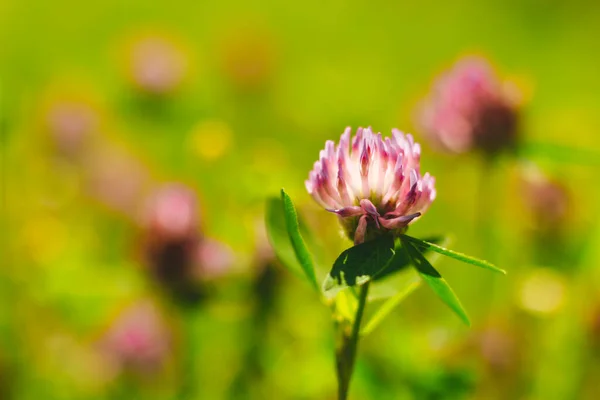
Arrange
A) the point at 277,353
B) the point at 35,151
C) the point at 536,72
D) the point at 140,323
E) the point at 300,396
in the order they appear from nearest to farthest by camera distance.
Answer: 1. the point at 300,396
2. the point at 277,353
3. the point at 140,323
4. the point at 35,151
5. the point at 536,72

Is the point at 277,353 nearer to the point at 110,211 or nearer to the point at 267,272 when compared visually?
the point at 267,272

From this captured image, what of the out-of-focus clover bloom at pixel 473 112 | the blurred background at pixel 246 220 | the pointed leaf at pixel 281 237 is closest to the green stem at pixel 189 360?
the blurred background at pixel 246 220

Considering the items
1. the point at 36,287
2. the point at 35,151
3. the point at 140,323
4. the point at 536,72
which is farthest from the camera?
the point at 536,72

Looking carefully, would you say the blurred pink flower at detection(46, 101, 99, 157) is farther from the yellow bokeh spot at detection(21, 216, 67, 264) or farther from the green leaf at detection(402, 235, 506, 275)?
the green leaf at detection(402, 235, 506, 275)

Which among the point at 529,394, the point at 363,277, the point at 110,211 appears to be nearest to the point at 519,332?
the point at 529,394

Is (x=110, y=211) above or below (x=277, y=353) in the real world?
below

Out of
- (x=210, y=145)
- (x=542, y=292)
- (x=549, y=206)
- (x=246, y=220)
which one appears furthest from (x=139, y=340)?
(x=549, y=206)

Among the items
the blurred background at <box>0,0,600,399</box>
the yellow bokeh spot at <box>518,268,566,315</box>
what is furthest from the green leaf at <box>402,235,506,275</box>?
the yellow bokeh spot at <box>518,268,566,315</box>
